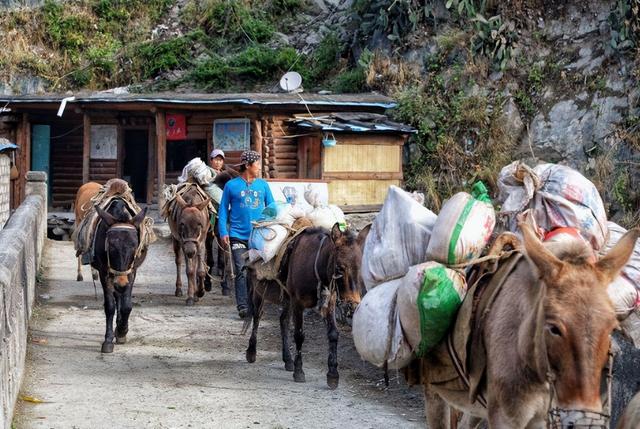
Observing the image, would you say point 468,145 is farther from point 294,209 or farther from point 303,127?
point 294,209

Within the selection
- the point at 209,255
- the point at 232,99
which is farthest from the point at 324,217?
the point at 232,99

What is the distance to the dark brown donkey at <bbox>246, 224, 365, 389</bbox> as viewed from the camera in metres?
8.72

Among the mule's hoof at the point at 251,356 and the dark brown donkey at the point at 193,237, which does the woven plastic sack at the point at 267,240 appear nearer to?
the mule's hoof at the point at 251,356

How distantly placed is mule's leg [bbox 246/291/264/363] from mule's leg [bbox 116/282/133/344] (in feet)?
4.92

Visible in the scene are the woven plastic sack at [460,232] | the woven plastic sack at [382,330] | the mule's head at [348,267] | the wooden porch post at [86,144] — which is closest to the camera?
the woven plastic sack at [460,232]

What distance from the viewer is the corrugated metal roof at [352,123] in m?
20.8

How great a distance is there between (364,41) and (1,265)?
20.6m

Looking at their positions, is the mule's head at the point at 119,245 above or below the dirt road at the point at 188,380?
above

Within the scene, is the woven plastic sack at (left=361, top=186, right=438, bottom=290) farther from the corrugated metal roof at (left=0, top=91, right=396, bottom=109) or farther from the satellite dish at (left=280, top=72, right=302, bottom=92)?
the satellite dish at (left=280, top=72, right=302, bottom=92)

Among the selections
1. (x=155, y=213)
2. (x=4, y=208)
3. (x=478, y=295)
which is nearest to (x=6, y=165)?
(x=4, y=208)

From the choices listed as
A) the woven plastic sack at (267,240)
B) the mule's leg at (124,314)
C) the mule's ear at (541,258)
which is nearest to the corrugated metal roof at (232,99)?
the mule's leg at (124,314)

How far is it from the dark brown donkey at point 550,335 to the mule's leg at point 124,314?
6850mm

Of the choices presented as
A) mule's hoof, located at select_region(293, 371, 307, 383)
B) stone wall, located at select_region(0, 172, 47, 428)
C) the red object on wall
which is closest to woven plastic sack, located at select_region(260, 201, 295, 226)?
mule's hoof, located at select_region(293, 371, 307, 383)

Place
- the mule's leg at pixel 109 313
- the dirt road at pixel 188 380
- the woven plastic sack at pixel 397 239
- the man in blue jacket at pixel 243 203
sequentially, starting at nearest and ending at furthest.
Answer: the woven plastic sack at pixel 397 239
the dirt road at pixel 188 380
the mule's leg at pixel 109 313
the man in blue jacket at pixel 243 203
